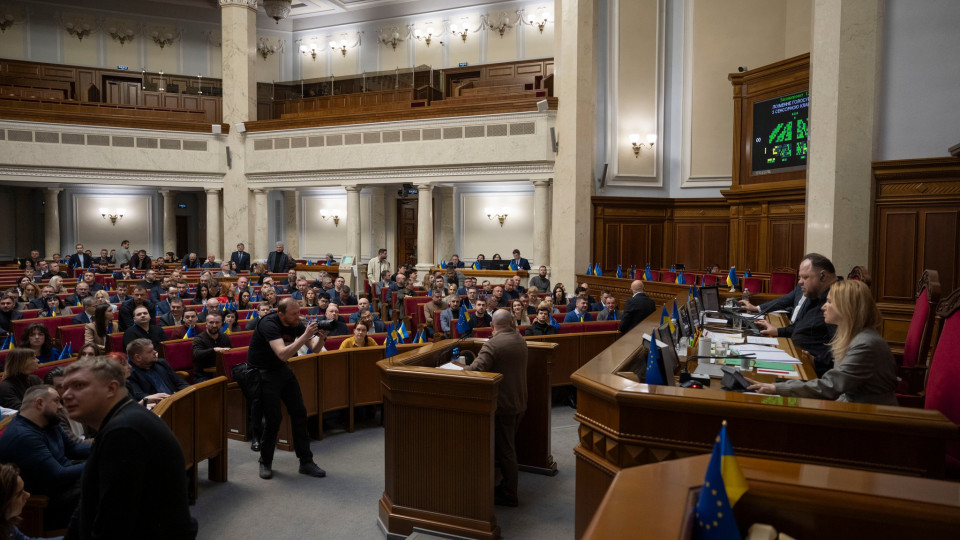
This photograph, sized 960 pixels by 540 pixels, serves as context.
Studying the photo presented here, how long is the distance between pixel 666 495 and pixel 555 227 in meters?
13.9

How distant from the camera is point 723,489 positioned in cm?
145

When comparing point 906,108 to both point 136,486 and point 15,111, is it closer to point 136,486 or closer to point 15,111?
point 136,486

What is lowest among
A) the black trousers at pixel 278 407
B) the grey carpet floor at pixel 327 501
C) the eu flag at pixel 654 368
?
the grey carpet floor at pixel 327 501

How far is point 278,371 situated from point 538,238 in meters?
11.3

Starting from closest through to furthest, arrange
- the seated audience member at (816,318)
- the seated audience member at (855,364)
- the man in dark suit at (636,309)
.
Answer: the seated audience member at (855,364)
the seated audience member at (816,318)
the man in dark suit at (636,309)

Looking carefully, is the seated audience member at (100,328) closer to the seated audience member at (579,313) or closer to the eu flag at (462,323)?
the eu flag at (462,323)

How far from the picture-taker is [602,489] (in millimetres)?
2938

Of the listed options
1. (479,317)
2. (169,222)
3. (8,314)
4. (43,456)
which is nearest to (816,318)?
(479,317)

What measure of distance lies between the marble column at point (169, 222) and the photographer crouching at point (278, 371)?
16.7 m

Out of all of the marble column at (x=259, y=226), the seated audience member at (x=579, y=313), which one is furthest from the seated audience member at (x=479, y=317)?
the marble column at (x=259, y=226)

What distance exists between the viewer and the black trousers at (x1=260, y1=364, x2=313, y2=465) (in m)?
4.89

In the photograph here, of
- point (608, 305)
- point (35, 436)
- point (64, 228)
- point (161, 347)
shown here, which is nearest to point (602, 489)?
point (35, 436)

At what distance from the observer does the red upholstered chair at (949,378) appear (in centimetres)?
324

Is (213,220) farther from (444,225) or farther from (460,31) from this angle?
(460,31)
